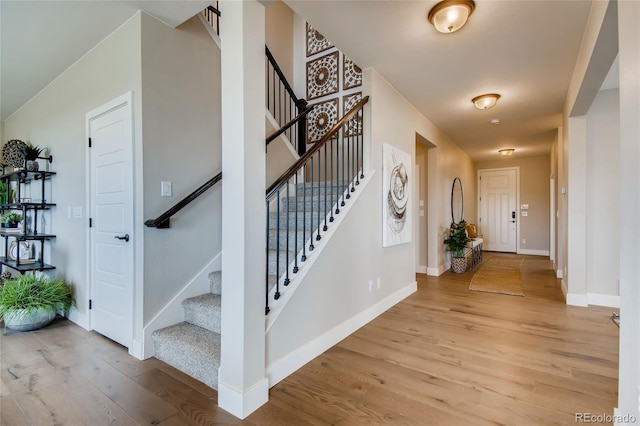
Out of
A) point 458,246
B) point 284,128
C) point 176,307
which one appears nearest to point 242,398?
point 176,307

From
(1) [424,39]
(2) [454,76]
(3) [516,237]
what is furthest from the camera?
(3) [516,237]

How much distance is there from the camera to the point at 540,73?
3.09 metres

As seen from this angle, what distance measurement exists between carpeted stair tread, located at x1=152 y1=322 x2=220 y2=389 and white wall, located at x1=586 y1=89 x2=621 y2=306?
4.28 meters

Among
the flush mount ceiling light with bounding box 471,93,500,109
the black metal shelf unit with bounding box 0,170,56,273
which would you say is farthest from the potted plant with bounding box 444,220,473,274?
the black metal shelf unit with bounding box 0,170,56,273

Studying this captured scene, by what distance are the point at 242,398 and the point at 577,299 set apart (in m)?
3.96

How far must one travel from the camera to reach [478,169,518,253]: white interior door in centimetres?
802

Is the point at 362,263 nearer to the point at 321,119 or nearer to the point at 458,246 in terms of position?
the point at 321,119

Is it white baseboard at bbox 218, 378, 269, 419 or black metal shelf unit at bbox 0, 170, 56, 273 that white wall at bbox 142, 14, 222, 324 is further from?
black metal shelf unit at bbox 0, 170, 56, 273

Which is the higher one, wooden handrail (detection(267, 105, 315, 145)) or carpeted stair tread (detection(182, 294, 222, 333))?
wooden handrail (detection(267, 105, 315, 145))

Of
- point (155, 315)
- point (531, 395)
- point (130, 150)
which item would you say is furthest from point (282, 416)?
point (130, 150)

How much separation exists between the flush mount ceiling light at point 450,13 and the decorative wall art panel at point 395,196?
1317mm

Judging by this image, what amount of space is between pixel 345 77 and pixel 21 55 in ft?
11.4

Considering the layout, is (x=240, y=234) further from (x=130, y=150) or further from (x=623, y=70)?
(x=623, y=70)

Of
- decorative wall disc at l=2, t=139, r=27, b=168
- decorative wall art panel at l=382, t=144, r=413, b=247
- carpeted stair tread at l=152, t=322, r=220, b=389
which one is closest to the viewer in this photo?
carpeted stair tread at l=152, t=322, r=220, b=389
